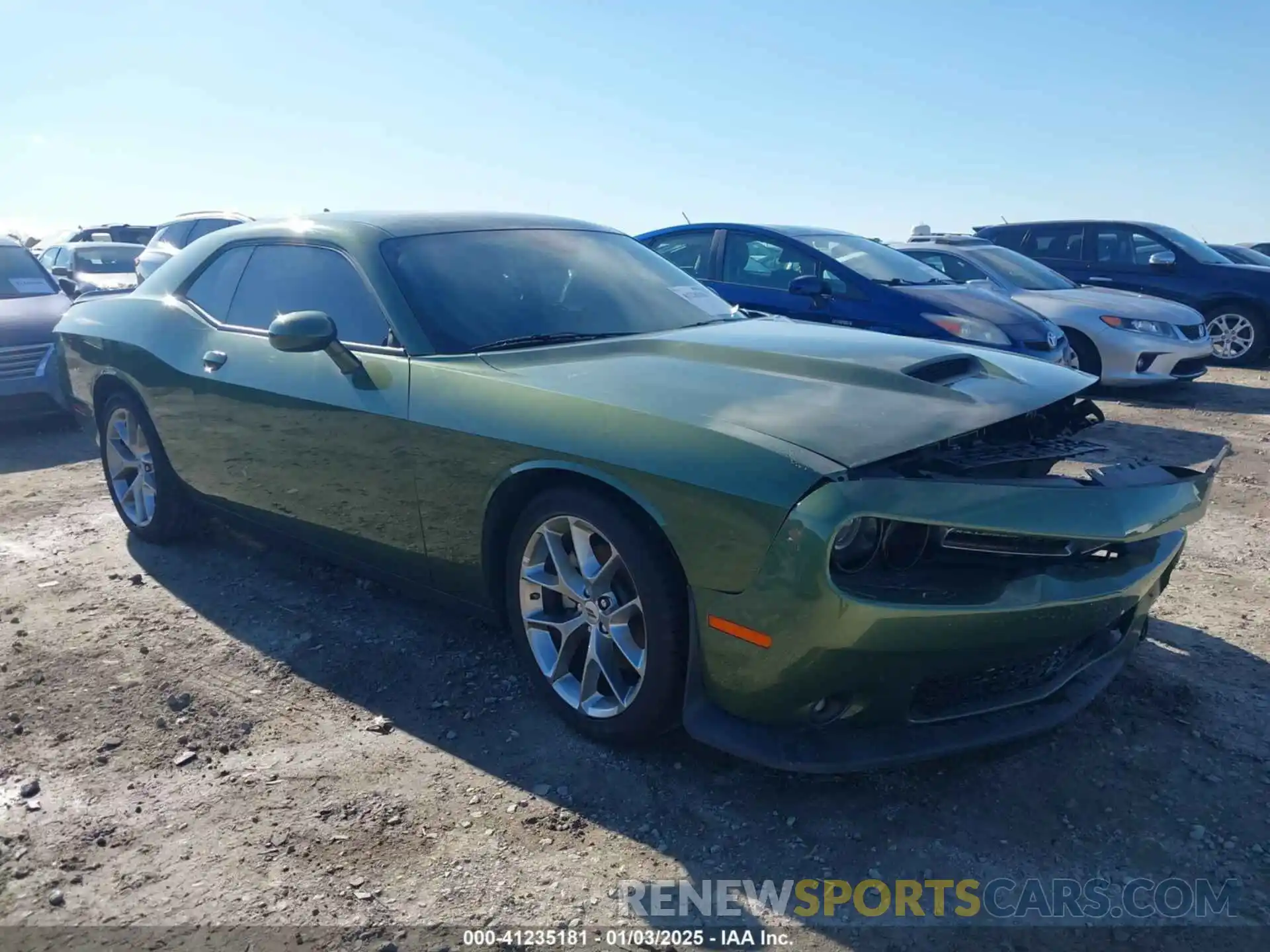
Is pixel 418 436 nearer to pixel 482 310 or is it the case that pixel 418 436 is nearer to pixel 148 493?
pixel 482 310

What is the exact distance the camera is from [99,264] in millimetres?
14258

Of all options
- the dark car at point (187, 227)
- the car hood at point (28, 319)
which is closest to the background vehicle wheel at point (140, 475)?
the car hood at point (28, 319)

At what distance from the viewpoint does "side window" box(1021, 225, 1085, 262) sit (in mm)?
10602

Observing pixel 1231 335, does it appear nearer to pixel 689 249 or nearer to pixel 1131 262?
pixel 1131 262

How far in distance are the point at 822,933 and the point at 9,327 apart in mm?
7588

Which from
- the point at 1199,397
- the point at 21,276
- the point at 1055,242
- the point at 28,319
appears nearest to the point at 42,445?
the point at 28,319

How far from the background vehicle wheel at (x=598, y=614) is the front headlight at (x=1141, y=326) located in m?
7.01

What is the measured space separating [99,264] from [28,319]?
772cm

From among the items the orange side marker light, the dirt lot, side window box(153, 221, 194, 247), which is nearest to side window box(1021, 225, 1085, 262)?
the dirt lot

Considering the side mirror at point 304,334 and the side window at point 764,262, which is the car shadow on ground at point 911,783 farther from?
the side window at point 764,262

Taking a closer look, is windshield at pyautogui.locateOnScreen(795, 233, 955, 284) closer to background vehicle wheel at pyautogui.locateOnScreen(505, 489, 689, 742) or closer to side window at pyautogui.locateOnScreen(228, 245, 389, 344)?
side window at pyautogui.locateOnScreen(228, 245, 389, 344)

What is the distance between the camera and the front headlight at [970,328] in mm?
6434

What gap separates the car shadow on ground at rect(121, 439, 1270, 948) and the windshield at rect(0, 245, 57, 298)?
6314 mm

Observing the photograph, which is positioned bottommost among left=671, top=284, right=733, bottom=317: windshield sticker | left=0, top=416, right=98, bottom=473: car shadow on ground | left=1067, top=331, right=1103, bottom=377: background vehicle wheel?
left=0, top=416, right=98, bottom=473: car shadow on ground
